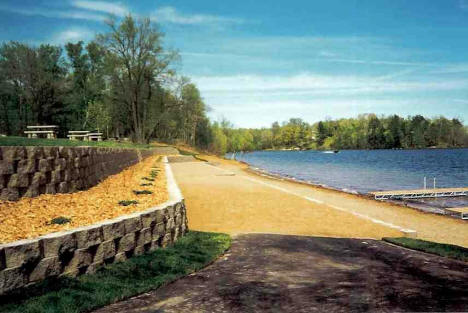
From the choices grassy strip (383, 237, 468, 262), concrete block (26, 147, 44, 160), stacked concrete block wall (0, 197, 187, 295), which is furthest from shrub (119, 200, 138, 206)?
grassy strip (383, 237, 468, 262)

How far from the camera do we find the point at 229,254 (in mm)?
7844

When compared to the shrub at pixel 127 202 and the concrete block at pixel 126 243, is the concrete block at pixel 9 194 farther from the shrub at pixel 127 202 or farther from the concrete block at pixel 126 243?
the concrete block at pixel 126 243

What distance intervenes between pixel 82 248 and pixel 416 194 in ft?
82.1

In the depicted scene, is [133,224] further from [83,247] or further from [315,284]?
[315,284]

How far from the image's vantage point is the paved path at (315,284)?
502cm

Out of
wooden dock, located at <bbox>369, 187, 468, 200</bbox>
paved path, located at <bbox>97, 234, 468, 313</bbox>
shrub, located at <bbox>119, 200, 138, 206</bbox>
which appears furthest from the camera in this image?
wooden dock, located at <bbox>369, 187, 468, 200</bbox>

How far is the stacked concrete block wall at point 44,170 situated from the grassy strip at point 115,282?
355cm

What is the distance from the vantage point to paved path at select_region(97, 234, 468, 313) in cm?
502

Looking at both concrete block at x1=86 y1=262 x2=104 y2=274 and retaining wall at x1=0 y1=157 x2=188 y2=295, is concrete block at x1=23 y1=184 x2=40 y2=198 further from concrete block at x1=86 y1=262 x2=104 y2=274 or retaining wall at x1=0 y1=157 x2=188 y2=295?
concrete block at x1=86 y1=262 x2=104 y2=274

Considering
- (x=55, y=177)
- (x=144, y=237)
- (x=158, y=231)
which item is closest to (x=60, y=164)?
(x=55, y=177)

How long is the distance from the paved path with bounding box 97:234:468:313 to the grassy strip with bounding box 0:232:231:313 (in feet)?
0.71

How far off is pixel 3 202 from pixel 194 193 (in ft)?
35.0

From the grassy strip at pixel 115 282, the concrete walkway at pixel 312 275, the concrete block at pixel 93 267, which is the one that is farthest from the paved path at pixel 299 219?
the concrete block at pixel 93 267

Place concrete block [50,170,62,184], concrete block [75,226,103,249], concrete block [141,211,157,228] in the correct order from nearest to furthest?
concrete block [75,226,103,249] → concrete block [141,211,157,228] → concrete block [50,170,62,184]
